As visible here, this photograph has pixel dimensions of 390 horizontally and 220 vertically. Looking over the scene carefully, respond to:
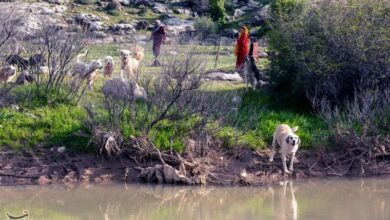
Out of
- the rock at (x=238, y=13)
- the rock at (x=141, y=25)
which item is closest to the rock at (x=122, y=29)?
the rock at (x=141, y=25)

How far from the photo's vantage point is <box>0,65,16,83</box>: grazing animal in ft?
55.9

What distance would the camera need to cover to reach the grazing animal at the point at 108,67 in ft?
62.4

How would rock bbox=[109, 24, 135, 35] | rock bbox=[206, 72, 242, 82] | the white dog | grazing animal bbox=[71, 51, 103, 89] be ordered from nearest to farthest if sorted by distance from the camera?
the white dog < grazing animal bbox=[71, 51, 103, 89] < rock bbox=[206, 72, 242, 82] < rock bbox=[109, 24, 135, 35]

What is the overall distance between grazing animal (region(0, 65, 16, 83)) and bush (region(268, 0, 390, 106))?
6.07 meters

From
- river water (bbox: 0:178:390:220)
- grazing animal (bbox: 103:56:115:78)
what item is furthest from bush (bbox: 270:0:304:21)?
river water (bbox: 0:178:390:220)

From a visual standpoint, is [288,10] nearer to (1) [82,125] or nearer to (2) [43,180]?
(1) [82,125]

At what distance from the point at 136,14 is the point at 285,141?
81.2 ft

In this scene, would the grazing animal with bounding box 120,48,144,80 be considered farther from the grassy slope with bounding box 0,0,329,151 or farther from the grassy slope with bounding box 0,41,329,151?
the grassy slope with bounding box 0,41,329,151

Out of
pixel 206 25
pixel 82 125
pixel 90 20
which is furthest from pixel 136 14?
pixel 82 125

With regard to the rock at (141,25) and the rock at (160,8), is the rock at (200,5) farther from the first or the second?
the rock at (141,25)

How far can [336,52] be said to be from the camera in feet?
55.8

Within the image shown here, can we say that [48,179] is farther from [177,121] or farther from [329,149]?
[329,149]

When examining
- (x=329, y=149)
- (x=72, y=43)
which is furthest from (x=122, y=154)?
(x=329, y=149)

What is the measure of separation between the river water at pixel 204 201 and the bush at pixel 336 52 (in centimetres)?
280
